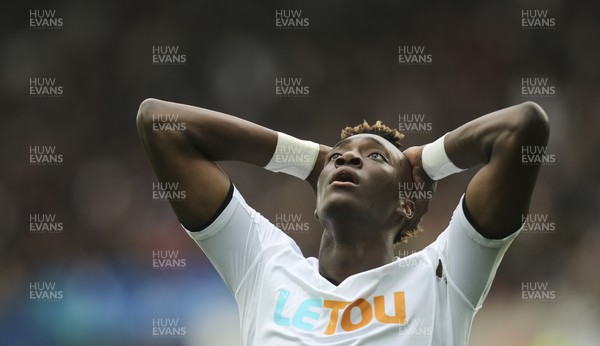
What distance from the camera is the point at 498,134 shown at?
3.05m

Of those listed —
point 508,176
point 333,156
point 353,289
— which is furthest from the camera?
point 333,156

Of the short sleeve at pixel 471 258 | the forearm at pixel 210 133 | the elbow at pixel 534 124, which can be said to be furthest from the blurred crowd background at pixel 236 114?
the elbow at pixel 534 124

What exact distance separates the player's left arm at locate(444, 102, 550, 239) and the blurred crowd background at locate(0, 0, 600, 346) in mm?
3337

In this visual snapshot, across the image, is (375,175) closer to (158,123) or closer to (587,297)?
(158,123)

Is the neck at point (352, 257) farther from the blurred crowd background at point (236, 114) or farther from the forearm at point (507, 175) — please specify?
the blurred crowd background at point (236, 114)

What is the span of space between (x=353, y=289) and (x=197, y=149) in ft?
3.11

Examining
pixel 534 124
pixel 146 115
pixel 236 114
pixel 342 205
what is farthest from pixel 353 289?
pixel 236 114

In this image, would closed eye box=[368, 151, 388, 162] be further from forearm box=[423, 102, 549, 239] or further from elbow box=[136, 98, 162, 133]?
elbow box=[136, 98, 162, 133]

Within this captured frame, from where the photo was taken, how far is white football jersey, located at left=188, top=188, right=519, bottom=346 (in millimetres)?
3078

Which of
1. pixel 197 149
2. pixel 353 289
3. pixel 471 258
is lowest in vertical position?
pixel 353 289

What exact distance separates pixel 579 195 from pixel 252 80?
312 centimetres

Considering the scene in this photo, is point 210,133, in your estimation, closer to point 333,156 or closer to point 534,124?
point 333,156

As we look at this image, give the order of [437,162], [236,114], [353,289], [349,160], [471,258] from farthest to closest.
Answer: [236,114] < [349,160] < [437,162] < [353,289] < [471,258]

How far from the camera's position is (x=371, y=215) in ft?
11.3
